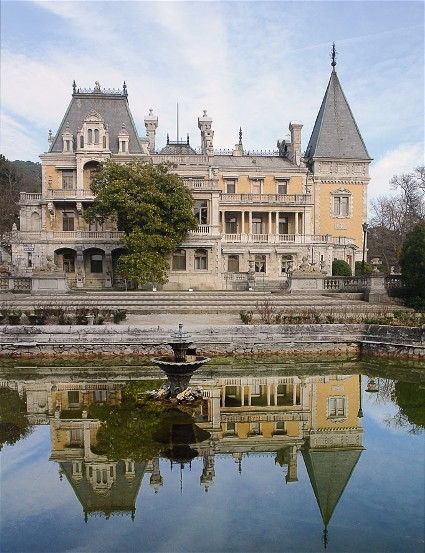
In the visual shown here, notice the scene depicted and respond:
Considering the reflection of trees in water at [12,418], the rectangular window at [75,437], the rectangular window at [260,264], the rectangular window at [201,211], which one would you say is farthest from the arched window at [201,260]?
the rectangular window at [75,437]

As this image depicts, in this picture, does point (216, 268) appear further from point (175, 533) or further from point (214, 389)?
point (175, 533)

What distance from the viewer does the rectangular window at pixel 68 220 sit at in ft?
149

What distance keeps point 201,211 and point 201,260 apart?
448 centimetres

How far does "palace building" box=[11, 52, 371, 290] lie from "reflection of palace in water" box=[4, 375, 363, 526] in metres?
23.1

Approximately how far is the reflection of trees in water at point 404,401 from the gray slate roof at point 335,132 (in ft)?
124

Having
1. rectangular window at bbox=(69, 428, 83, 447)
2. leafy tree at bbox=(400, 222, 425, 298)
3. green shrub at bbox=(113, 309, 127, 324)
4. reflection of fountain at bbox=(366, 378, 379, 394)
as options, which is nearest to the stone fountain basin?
rectangular window at bbox=(69, 428, 83, 447)

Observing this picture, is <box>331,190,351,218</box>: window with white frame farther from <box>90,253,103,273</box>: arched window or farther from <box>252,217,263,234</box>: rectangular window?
<box>90,253,103,273</box>: arched window

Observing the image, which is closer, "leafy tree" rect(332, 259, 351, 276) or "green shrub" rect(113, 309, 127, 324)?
"green shrub" rect(113, 309, 127, 324)

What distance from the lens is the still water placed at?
841cm

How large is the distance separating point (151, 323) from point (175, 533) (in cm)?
1737

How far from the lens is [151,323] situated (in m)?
25.5

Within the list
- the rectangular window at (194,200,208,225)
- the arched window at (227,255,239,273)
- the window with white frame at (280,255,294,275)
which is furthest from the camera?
the window with white frame at (280,255,294,275)

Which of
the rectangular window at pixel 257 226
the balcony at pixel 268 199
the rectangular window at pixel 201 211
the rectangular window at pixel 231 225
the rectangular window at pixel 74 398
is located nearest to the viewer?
the rectangular window at pixel 74 398

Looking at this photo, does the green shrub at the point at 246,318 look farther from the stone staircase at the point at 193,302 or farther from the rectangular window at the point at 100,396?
the rectangular window at the point at 100,396
